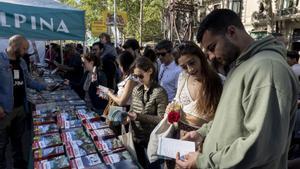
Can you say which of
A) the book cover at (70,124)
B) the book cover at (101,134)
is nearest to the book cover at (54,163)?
the book cover at (101,134)

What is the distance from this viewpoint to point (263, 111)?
3.51ft

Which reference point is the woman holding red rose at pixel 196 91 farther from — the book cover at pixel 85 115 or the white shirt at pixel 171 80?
the white shirt at pixel 171 80

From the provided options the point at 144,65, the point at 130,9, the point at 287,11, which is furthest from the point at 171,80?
the point at 130,9

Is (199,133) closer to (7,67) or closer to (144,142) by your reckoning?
(144,142)

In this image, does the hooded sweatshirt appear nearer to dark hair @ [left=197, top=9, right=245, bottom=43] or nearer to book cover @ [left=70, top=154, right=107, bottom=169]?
dark hair @ [left=197, top=9, right=245, bottom=43]

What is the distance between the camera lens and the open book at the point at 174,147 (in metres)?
1.70

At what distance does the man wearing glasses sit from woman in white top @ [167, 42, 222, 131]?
4.60 feet

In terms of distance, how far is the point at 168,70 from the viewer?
384cm

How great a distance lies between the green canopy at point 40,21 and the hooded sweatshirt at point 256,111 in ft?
11.2

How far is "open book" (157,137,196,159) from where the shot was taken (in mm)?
1698

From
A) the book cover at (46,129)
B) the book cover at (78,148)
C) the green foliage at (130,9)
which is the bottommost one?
the book cover at (78,148)

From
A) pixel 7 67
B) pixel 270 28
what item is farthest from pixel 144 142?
pixel 270 28

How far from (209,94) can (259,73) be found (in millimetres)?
997

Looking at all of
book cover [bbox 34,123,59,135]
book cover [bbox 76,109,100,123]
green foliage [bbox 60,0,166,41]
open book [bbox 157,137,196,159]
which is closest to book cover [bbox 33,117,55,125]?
book cover [bbox 34,123,59,135]
